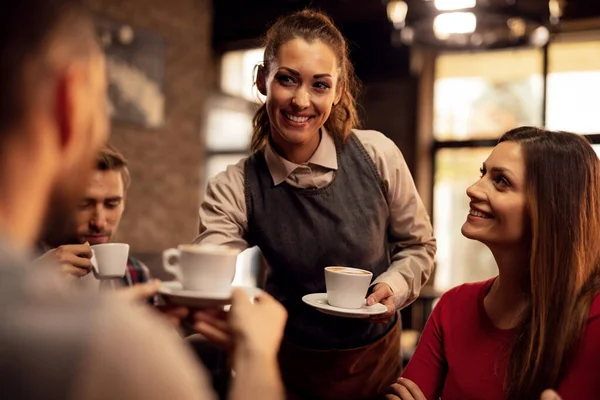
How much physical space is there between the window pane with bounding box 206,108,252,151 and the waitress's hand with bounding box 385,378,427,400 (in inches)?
200

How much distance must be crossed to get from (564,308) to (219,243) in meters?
0.82

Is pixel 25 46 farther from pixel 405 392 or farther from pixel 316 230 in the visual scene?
pixel 316 230

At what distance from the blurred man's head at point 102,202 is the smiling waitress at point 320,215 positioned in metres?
0.41

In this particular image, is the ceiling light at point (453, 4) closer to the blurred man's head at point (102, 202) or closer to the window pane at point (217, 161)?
the blurred man's head at point (102, 202)

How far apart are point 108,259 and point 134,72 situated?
4106 mm

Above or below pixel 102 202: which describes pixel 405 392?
below

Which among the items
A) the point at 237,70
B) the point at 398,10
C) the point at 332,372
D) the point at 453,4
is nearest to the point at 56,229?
the point at 332,372

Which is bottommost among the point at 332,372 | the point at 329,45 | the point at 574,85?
the point at 332,372

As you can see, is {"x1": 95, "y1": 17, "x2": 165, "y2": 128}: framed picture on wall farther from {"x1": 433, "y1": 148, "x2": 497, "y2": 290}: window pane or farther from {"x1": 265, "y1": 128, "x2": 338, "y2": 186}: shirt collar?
{"x1": 265, "y1": 128, "x2": 338, "y2": 186}: shirt collar

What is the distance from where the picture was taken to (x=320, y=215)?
182 centimetres

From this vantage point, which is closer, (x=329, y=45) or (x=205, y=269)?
(x=205, y=269)

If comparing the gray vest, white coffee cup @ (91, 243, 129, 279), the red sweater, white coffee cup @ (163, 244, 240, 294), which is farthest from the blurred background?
white coffee cup @ (163, 244, 240, 294)

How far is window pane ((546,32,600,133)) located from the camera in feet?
17.9

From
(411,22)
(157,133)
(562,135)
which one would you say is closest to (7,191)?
(562,135)
